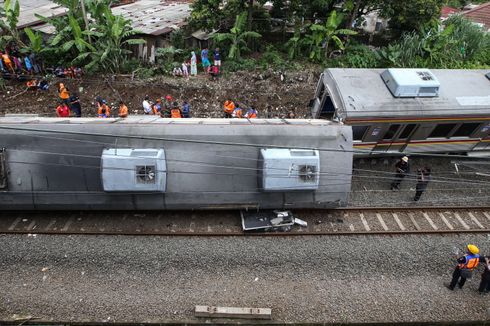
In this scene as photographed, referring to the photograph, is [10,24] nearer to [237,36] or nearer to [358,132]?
[237,36]

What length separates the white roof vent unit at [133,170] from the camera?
974 centimetres

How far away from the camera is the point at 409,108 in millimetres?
12133

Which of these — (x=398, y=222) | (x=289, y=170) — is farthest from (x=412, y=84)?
(x=289, y=170)

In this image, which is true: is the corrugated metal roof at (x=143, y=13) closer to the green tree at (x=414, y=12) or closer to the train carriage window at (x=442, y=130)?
the green tree at (x=414, y=12)

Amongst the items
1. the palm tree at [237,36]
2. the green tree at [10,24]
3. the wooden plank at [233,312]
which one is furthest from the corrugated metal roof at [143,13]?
the wooden plank at [233,312]

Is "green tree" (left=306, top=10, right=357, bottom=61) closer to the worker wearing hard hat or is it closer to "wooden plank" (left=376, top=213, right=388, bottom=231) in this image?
"wooden plank" (left=376, top=213, right=388, bottom=231)

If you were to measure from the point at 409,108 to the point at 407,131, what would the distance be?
918 millimetres

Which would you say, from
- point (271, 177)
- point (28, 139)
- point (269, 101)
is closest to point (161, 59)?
point (269, 101)

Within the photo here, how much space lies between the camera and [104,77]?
17.2 metres

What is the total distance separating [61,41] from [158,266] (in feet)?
43.7

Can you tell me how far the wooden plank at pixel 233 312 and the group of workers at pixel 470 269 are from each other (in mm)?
4761

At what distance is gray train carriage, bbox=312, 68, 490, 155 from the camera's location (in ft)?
39.6

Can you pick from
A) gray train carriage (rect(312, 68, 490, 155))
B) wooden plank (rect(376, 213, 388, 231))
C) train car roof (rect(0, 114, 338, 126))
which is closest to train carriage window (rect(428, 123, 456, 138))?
gray train carriage (rect(312, 68, 490, 155))

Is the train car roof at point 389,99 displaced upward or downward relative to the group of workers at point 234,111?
upward
